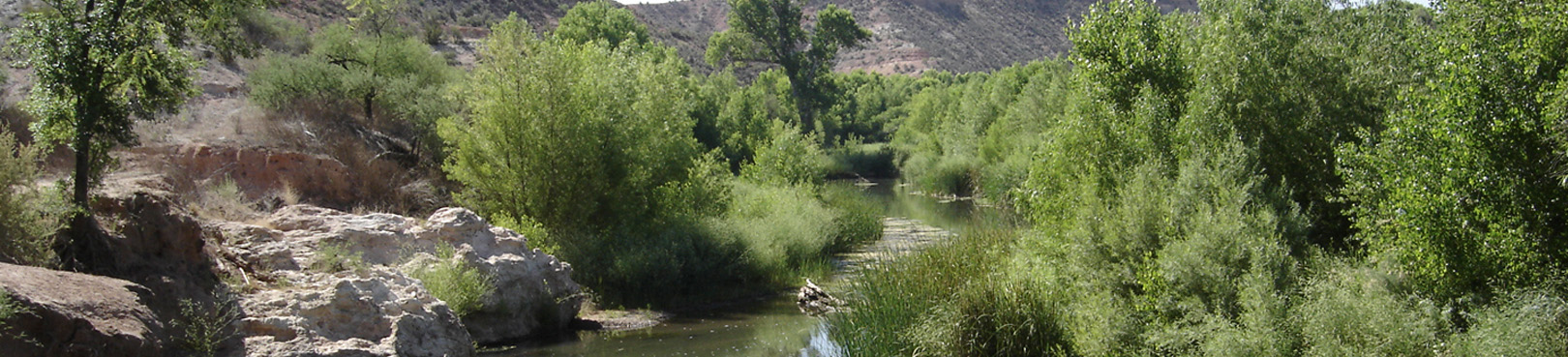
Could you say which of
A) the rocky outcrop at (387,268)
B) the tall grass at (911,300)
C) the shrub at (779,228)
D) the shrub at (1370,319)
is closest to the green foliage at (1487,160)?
the shrub at (1370,319)

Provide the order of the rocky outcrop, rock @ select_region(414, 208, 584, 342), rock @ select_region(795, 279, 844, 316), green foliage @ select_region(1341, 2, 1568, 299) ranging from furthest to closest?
rock @ select_region(795, 279, 844, 316) < rock @ select_region(414, 208, 584, 342) < the rocky outcrop < green foliage @ select_region(1341, 2, 1568, 299)

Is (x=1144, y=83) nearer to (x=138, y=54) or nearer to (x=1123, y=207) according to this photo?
(x=1123, y=207)

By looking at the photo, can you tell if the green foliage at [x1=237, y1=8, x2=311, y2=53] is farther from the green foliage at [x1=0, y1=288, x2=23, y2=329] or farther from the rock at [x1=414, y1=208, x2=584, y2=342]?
the green foliage at [x1=0, y1=288, x2=23, y2=329]

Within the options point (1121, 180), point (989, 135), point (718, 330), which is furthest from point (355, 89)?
point (989, 135)

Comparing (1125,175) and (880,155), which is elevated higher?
(1125,175)

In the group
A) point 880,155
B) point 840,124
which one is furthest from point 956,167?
point 840,124

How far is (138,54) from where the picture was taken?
1259 cm

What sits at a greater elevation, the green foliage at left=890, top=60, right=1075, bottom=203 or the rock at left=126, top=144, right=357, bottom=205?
the rock at left=126, top=144, right=357, bottom=205

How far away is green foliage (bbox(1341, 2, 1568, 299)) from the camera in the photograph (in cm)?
991

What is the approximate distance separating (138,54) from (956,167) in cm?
3862

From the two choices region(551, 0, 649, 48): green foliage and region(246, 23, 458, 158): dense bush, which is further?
region(551, 0, 649, 48): green foliage

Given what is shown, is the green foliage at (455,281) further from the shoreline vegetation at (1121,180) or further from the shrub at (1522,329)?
the shrub at (1522,329)

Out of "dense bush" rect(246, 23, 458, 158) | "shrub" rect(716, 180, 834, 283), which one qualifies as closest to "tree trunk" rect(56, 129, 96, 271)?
"shrub" rect(716, 180, 834, 283)

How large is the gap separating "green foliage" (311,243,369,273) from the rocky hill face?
104 m
